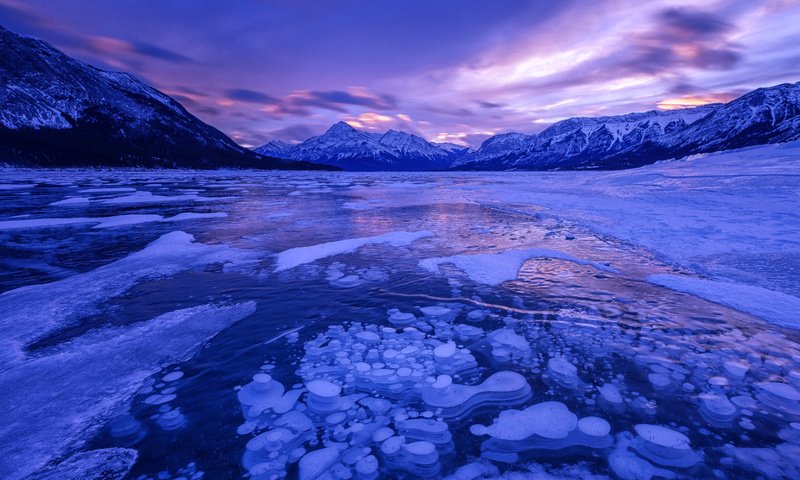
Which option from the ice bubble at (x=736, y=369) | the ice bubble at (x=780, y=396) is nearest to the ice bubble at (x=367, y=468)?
the ice bubble at (x=780, y=396)

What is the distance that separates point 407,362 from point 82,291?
18.2ft

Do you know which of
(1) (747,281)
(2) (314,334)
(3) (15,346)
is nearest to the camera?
(3) (15,346)

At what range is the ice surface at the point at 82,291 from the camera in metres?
4.46

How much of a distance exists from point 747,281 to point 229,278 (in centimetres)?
858

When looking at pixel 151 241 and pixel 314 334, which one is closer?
pixel 314 334

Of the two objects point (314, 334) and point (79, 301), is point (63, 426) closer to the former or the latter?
point (314, 334)

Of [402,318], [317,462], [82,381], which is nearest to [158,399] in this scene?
[82,381]

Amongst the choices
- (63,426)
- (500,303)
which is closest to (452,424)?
(500,303)

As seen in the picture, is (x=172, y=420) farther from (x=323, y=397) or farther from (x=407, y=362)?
(x=407, y=362)

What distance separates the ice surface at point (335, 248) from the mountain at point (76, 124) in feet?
407

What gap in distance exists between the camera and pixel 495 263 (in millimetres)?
7094

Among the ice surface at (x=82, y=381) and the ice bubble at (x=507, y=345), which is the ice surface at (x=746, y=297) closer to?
the ice bubble at (x=507, y=345)

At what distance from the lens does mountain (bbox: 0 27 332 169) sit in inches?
4309

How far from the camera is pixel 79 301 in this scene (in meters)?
5.41
